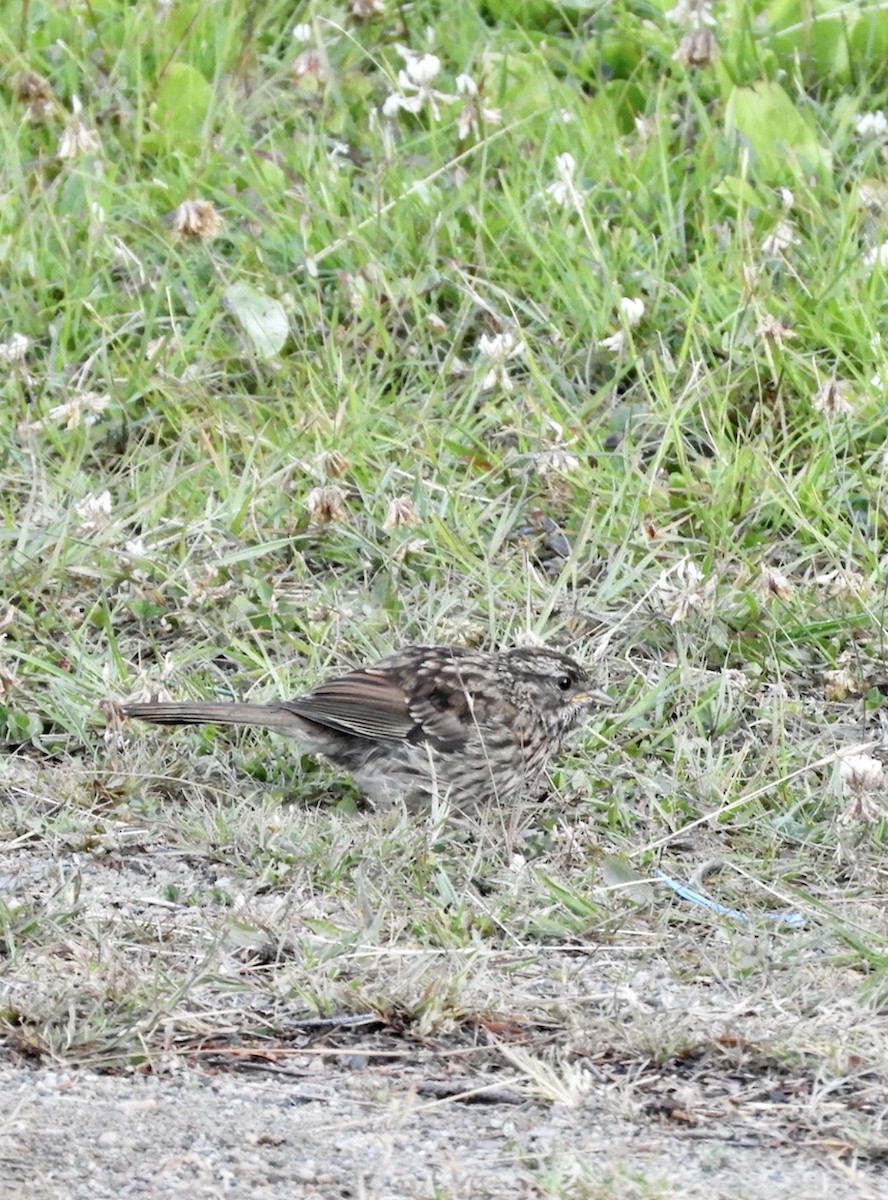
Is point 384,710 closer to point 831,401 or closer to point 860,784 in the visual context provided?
point 860,784

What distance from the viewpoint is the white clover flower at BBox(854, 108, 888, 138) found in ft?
27.2

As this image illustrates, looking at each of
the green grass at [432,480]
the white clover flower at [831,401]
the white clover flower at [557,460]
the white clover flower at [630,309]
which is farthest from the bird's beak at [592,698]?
the white clover flower at [630,309]

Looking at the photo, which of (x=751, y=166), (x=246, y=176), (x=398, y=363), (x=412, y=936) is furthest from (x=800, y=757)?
A: (x=246, y=176)

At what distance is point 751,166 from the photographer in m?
8.05

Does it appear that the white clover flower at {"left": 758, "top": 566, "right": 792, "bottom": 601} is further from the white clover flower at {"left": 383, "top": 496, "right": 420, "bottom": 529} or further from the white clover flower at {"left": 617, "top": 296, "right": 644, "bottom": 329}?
the white clover flower at {"left": 617, "top": 296, "right": 644, "bottom": 329}

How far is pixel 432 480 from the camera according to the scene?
23.2 feet

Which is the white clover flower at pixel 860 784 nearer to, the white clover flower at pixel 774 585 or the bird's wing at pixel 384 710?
the white clover flower at pixel 774 585

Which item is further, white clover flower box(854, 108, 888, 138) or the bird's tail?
white clover flower box(854, 108, 888, 138)

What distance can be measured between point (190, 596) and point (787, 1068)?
118 inches

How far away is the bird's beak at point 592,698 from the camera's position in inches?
241

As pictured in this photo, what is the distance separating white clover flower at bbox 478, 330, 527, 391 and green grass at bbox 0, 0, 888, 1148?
0.39ft

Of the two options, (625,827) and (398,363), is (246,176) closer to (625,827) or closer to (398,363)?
(398,363)

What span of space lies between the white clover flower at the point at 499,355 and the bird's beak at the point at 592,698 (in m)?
1.41

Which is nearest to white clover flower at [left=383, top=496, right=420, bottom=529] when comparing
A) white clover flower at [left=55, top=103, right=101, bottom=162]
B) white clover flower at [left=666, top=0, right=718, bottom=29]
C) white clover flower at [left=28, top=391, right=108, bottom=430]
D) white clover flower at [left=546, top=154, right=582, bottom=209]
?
white clover flower at [left=28, top=391, right=108, bottom=430]
